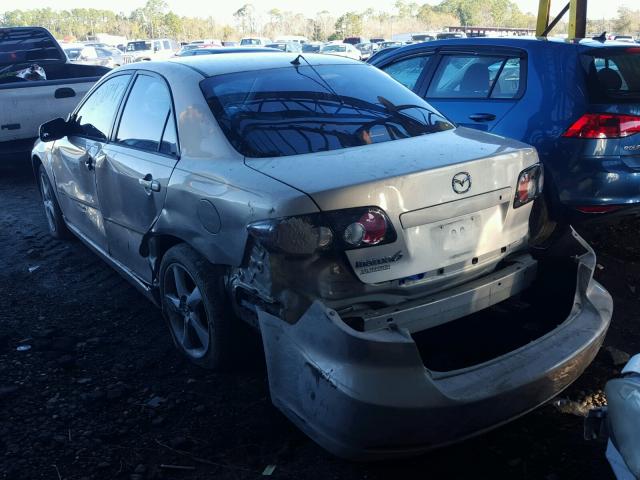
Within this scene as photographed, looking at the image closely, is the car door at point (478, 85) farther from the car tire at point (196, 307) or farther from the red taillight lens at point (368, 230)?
the red taillight lens at point (368, 230)

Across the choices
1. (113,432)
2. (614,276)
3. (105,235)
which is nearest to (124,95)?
(105,235)

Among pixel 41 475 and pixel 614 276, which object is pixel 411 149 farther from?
pixel 614 276

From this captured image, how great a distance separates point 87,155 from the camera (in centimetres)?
443

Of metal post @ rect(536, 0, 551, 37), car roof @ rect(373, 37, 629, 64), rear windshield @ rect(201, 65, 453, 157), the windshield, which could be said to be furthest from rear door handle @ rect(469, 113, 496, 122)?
the windshield

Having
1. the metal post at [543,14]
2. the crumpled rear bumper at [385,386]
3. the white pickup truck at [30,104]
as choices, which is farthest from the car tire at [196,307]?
the metal post at [543,14]

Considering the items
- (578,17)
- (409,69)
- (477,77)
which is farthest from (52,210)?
(578,17)

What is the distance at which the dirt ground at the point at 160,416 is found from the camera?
277cm

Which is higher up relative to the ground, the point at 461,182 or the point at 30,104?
the point at 461,182

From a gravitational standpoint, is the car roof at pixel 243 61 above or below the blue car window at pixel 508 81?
above

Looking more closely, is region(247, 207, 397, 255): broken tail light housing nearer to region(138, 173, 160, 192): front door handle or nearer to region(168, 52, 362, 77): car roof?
region(138, 173, 160, 192): front door handle

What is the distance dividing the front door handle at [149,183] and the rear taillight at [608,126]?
2910 mm

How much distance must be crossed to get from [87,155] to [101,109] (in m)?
0.34

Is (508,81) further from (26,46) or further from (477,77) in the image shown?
(26,46)

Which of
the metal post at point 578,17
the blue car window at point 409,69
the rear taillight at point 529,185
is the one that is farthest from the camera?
the metal post at point 578,17
